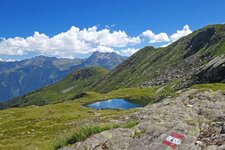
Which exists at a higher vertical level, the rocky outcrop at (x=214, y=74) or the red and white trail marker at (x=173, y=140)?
the rocky outcrop at (x=214, y=74)

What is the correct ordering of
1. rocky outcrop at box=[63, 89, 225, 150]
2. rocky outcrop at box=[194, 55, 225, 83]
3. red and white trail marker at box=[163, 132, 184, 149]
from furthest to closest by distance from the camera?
rocky outcrop at box=[194, 55, 225, 83]
red and white trail marker at box=[163, 132, 184, 149]
rocky outcrop at box=[63, 89, 225, 150]

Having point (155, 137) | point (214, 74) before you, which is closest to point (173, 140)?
point (155, 137)

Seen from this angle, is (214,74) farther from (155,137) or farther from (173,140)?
(173,140)

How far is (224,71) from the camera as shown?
307 ft

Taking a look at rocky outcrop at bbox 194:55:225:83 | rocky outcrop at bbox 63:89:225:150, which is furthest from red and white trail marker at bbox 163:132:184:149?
rocky outcrop at bbox 194:55:225:83

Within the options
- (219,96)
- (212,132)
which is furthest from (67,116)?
(212,132)

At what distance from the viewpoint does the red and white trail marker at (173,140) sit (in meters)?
12.1

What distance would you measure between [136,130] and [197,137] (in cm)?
301

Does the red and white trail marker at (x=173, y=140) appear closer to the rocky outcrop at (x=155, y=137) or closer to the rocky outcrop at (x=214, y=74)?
the rocky outcrop at (x=155, y=137)

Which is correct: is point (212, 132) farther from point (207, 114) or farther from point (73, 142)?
point (207, 114)

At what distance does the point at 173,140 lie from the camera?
12438 millimetres

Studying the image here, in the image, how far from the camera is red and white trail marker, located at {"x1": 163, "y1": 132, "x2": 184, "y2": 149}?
12148 mm

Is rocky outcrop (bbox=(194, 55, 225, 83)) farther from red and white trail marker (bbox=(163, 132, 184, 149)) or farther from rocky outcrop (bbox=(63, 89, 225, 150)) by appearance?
red and white trail marker (bbox=(163, 132, 184, 149))

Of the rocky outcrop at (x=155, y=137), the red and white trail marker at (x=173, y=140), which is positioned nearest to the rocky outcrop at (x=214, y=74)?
the rocky outcrop at (x=155, y=137)
